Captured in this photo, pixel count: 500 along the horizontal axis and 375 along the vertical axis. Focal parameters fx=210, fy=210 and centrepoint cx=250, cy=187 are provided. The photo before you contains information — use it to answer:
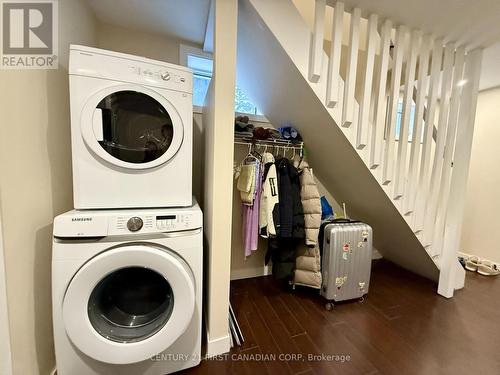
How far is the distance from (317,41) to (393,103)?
0.74 meters

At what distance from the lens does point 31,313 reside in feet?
3.16

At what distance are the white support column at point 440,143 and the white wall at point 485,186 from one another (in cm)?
147

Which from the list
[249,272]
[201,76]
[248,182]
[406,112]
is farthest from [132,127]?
[406,112]

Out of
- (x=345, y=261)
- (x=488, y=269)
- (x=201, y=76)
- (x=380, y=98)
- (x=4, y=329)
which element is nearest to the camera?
(x=4, y=329)

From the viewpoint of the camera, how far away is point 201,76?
2.05m

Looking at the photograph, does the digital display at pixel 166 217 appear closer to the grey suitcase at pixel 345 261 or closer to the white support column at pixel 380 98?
the grey suitcase at pixel 345 261

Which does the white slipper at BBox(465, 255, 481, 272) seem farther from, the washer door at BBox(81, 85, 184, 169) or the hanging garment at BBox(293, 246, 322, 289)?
the washer door at BBox(81, 85, 184, 169)

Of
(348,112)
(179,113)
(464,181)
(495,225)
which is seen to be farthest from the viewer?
(495,225)

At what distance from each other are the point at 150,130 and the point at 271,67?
0.99 metres

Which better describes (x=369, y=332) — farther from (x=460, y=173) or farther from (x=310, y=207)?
(x=460, y=173)

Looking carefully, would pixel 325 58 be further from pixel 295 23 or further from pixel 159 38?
pixel 159 38

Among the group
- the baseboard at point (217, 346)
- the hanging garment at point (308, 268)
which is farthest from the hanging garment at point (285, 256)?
the baseboard at point (217, 346)

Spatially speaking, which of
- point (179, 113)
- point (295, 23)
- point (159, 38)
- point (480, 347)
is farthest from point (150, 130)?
point (480, 347)

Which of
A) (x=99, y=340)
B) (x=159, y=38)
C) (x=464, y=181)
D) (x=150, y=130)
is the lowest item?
(x=99, y=340)
